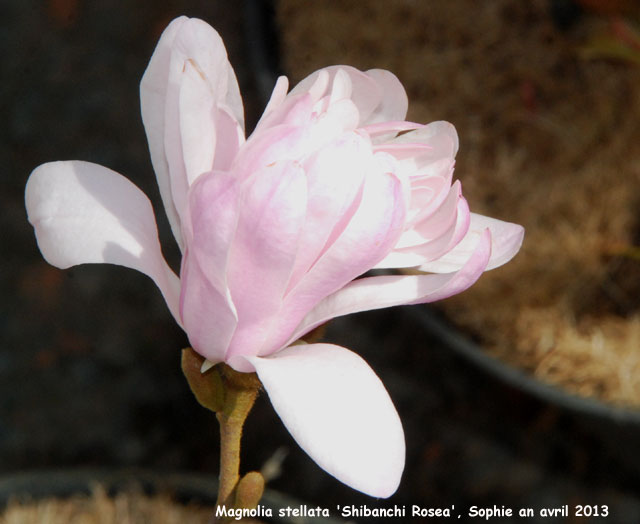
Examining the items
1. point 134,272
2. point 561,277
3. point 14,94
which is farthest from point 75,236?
point 14,94

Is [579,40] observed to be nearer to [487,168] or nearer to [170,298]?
[487,168]

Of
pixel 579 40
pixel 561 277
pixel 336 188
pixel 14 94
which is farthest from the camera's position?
pixel 14 94

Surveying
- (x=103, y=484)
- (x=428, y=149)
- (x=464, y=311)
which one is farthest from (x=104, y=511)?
(x=428, y=149)

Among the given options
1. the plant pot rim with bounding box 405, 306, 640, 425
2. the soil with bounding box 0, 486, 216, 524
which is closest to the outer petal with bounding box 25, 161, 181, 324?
the soil with bounding box 0, 486, 216, 524

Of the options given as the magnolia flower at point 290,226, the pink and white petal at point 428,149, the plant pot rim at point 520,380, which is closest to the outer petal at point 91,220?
the magnolia flower at point 290,226

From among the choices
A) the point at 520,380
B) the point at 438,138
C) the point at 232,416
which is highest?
the point at 438,138

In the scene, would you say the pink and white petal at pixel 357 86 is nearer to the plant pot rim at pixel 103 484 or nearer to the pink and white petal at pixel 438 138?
the pink and white petal at pixel 438 138

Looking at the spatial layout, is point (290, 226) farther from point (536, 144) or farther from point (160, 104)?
point (536, 144)

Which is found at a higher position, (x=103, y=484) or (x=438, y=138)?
(x=438, y=138)
